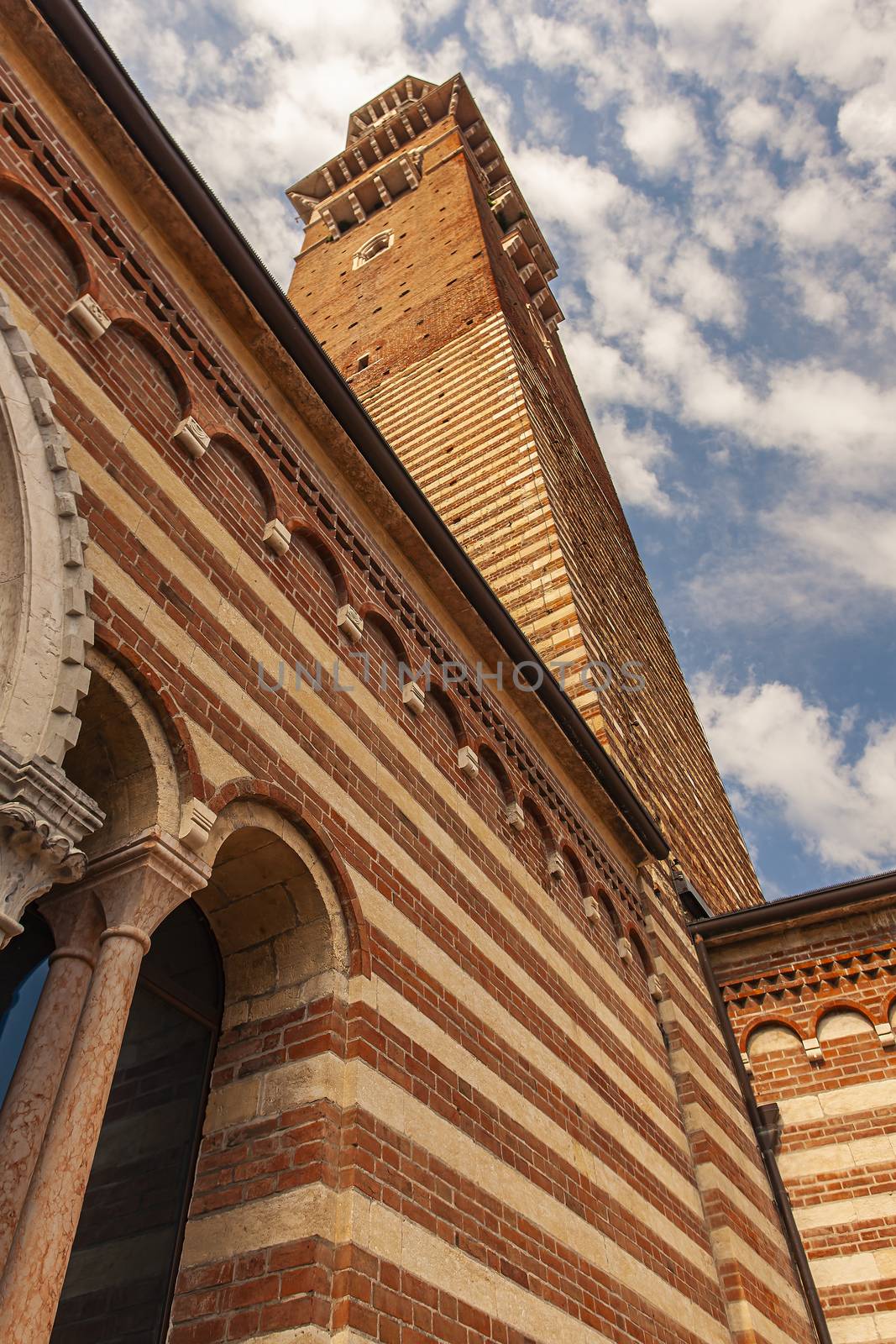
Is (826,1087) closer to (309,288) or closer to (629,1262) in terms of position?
(629,1262)

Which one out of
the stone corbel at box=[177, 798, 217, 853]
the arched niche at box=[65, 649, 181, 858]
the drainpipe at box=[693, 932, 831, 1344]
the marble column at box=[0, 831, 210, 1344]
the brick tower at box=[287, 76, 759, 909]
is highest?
the brick tower at box=[287, 76, 759, 909]

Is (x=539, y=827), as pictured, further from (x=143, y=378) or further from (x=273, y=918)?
(x=143, y=378)

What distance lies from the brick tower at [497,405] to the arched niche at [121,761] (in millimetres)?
6376

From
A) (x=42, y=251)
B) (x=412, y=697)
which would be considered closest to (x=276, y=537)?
(x=412, y=697)

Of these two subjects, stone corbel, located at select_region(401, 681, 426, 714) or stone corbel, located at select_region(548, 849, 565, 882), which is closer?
stone corbel, located at select_region(401, 681, 426, 714)

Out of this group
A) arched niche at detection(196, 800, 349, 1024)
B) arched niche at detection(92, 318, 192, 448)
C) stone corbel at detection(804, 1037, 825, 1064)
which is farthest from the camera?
stone corbel at detection(804, 1037, 825, 1064)

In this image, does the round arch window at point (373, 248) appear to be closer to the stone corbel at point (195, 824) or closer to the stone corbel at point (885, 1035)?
the stone corbel at point (885, 1035)

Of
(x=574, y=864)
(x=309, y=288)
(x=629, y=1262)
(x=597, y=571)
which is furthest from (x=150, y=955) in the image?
(x=309, y=288)

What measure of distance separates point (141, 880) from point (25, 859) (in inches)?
23.8

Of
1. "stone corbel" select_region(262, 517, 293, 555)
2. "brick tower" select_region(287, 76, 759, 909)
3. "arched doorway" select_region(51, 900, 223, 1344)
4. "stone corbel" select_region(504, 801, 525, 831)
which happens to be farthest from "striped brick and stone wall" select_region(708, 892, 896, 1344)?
"stone corbel" select_region(262, 517, 293, 555)

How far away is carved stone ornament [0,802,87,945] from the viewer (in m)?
2.81

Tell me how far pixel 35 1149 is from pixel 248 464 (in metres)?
3.38

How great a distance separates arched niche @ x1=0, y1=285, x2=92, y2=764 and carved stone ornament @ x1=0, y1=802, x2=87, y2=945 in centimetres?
19

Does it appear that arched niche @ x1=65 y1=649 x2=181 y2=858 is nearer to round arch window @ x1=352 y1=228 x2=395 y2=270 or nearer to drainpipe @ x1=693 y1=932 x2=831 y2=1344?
drainpipe @ x1=693 y1=932 x2=831 y2=1344
